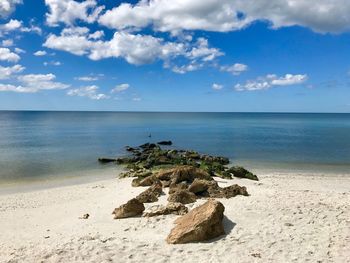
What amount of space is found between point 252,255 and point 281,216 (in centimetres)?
451

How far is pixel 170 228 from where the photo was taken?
600 inches

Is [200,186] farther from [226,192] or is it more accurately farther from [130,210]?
[130,210]

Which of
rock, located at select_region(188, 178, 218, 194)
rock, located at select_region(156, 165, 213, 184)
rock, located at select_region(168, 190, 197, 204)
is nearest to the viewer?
rock, located at select_region(168, 190, 197, 204)

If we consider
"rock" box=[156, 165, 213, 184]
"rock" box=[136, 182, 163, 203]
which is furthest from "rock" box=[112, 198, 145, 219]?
"rock" box=[156, 165, 213, 184]

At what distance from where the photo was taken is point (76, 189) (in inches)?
1125

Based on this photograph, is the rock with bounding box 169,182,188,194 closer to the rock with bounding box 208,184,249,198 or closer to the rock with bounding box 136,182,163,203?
A: the rock with bounding box 136,182,163,203

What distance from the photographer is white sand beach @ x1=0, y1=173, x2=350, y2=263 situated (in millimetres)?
12391

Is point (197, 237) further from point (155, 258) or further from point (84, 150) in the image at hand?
point (84, 150)

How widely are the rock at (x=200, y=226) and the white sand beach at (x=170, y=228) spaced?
335 mm

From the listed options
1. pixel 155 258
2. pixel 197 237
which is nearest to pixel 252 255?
pixel 197 237

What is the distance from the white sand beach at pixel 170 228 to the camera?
12391 mm

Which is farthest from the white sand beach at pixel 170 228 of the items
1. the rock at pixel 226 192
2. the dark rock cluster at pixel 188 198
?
the rock at pixel 226 192

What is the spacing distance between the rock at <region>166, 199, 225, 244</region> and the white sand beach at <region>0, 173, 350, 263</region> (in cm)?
34

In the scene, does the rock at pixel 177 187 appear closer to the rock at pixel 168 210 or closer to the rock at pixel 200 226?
the rock at pixel 168 210
